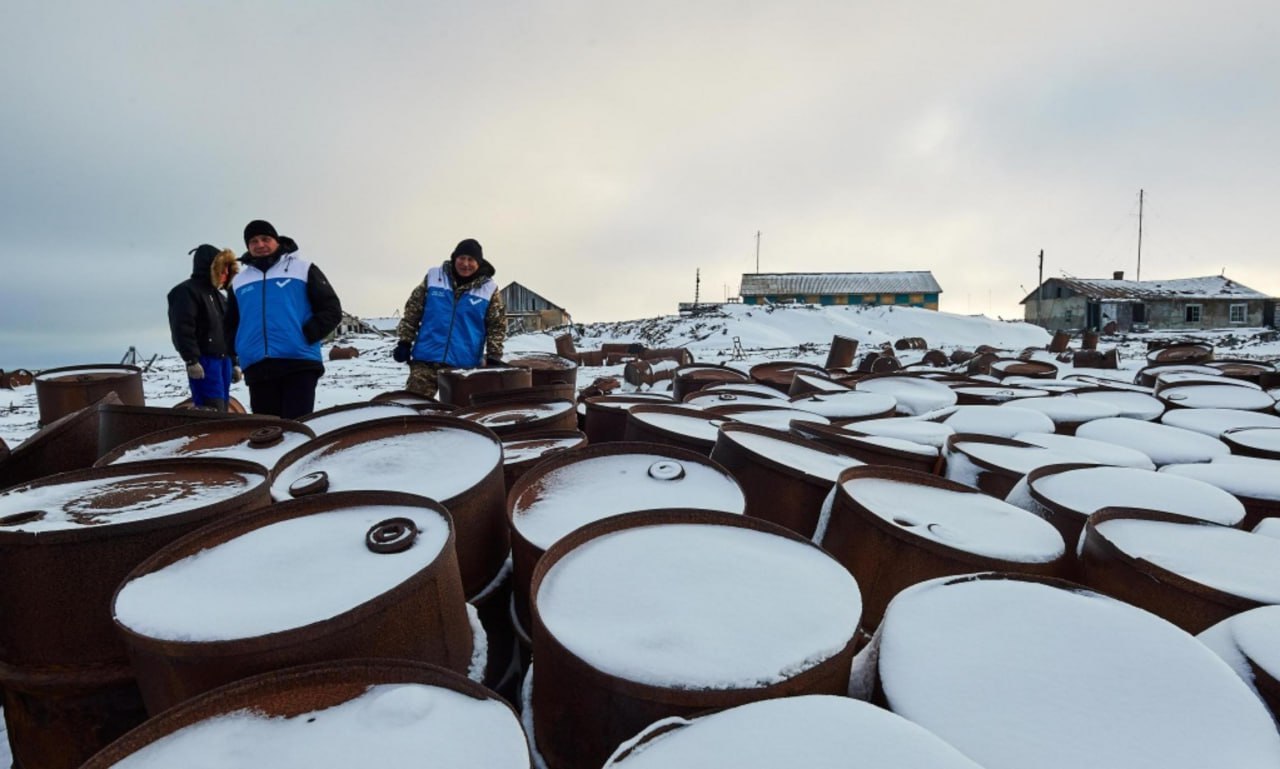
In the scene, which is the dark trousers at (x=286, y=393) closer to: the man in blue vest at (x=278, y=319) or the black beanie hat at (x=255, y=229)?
the man in blue vest at (x=278, y=319)

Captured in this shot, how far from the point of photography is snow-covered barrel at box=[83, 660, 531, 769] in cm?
110

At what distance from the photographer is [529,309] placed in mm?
41656

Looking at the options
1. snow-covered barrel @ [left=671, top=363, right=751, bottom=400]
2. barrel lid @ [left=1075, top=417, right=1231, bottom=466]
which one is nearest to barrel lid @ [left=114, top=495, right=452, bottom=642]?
snow-covered barrel @ [left=671, top=363, right=751, bottom=400]

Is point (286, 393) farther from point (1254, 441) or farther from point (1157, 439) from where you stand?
point (1254, 441)

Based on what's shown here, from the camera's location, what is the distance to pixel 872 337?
969 inches

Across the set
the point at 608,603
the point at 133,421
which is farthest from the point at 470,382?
the point at 608,603

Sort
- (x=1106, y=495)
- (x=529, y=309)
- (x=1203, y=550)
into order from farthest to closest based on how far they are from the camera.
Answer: (x=529, y=309) < (x=1106, y=495) < (x=1203, y=550)

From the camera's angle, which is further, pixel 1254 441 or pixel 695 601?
pixel 1254 441

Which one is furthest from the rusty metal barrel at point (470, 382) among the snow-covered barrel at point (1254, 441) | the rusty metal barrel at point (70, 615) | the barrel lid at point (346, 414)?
the snow-covered barrel at point (1254, 441)

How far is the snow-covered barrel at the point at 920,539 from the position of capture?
1962mm

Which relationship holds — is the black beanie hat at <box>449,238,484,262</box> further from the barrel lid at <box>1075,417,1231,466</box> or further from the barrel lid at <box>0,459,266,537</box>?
the barrel lid at <box>1075,417,1231,466</box>

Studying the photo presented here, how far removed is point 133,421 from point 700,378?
13.1 ft

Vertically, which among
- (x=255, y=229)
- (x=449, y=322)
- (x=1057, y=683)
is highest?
(x=255, y=229)

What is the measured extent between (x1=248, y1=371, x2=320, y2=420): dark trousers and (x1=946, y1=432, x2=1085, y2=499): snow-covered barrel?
4058 millimetres
